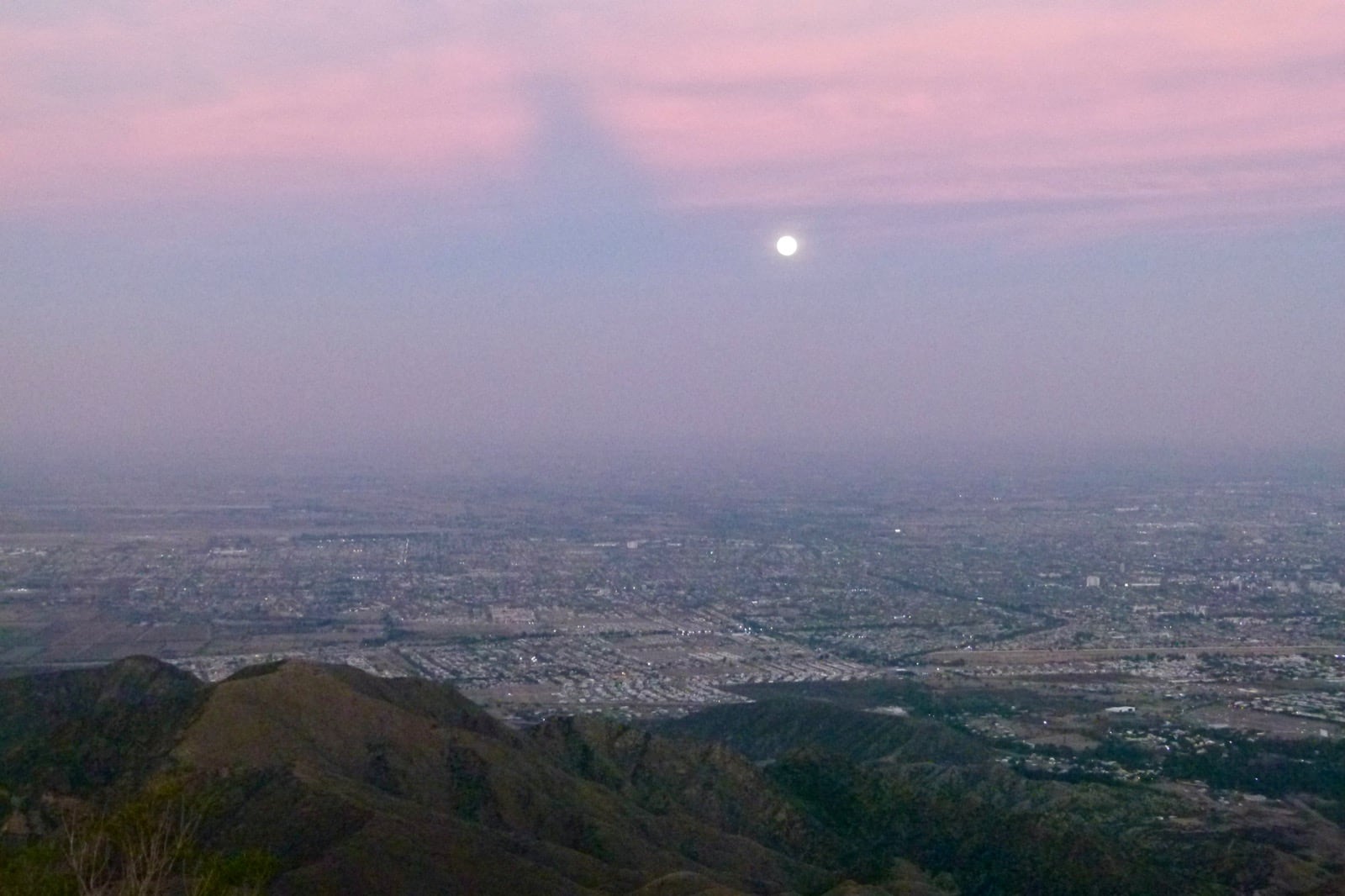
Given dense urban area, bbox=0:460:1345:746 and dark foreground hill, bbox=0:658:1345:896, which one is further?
dense urban area, bbox=0:460:1345:746

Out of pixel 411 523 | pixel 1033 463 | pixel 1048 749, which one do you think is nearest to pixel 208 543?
pixel 411 523

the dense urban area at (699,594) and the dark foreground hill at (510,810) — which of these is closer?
the dark foreground hill at (510,810)

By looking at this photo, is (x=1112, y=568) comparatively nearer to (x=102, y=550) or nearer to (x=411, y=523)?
(x=411, y=523)

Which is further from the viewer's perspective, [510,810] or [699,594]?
[699,594]
